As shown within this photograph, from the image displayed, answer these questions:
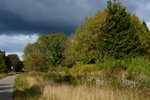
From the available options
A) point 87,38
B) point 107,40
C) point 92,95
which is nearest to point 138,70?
point 92,95

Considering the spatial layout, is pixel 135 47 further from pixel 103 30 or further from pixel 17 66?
pixel 17 66

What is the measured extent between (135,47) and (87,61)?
32.0ft

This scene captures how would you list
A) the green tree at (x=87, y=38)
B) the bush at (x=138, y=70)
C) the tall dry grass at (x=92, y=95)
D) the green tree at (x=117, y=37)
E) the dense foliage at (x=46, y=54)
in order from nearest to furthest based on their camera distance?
the tall dry grass at (x=92, y=95), the bush at (x=138, y=70), the green tree at (x=117, y=37), the green tree at (x=87, y=38), the dense foliage at (x=46, y=54)

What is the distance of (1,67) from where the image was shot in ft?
245

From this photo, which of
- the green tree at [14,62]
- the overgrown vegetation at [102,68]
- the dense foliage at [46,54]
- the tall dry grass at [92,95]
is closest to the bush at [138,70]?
the overgrown vegetation at [102,68]

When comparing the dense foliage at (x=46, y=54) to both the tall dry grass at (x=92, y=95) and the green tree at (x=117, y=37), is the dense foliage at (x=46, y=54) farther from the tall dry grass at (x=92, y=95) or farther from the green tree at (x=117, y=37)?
the tall dry grass at (x=92, y=95)

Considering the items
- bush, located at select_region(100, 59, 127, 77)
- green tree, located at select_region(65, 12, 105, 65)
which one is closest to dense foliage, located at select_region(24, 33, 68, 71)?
green tree, located at select_region(65, 12, 105, 65)

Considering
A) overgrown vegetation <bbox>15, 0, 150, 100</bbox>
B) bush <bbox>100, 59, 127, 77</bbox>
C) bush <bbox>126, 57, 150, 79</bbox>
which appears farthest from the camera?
bush <bbox>100, 59, 127, 77</bbox>

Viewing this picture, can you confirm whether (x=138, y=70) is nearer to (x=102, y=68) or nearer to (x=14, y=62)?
(x=102, y=68)

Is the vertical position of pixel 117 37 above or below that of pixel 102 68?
above

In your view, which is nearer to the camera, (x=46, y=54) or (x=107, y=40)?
(x=107, y=40)

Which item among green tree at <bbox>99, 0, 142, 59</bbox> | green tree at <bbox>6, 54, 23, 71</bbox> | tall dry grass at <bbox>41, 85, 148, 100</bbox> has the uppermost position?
green tree at <bbox>6, 54, 23, 71</bbox>

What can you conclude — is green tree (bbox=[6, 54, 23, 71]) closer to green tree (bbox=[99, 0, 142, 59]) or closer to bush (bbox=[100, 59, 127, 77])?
green tree (bbox=[99, 0, 142, 59])

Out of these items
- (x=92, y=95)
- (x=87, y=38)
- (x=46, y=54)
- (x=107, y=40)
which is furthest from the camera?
(x=46, y=54)
